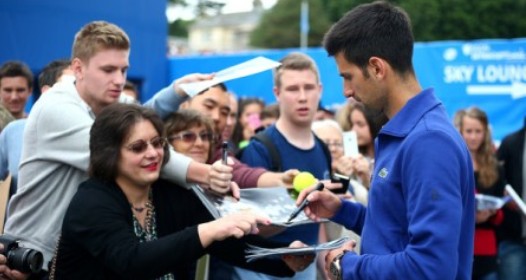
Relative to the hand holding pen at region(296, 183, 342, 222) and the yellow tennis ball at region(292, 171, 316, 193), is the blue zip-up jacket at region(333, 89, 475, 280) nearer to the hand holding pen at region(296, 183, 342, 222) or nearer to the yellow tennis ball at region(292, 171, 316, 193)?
the hand holding pen at region(296, 183, 342, 222)

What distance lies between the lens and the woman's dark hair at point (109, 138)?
10.00ft

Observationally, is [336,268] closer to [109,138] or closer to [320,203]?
[320,203]

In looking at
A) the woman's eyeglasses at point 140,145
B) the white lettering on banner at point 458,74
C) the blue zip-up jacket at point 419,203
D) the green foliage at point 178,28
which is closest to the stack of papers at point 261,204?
the woman's eyeglasses at point 140,145

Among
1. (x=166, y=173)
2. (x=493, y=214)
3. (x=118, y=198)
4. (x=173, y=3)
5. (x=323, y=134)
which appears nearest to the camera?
(x=118, y=198)

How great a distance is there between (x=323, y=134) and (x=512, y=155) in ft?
6.32

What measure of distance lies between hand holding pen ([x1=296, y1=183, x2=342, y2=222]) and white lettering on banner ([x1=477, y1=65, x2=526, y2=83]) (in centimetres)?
784

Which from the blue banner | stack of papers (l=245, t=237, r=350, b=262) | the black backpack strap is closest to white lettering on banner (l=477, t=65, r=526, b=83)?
the blue banner

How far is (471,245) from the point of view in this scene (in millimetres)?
2441

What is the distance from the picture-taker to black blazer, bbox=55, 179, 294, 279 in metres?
2.79

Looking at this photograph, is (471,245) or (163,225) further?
(163,225)

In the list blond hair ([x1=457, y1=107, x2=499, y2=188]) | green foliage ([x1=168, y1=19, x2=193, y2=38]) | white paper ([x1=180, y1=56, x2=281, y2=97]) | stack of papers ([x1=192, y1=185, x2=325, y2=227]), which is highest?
green foliage ([x1=168, y1=19, x2=193, y2=38])

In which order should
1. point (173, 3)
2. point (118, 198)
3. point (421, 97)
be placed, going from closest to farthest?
point (421, 97) → point (118, 198) → point (173, 3)

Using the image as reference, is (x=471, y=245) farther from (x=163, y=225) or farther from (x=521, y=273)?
(x=521, y=273)

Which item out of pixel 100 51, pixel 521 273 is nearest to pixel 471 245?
pixel 100 51
